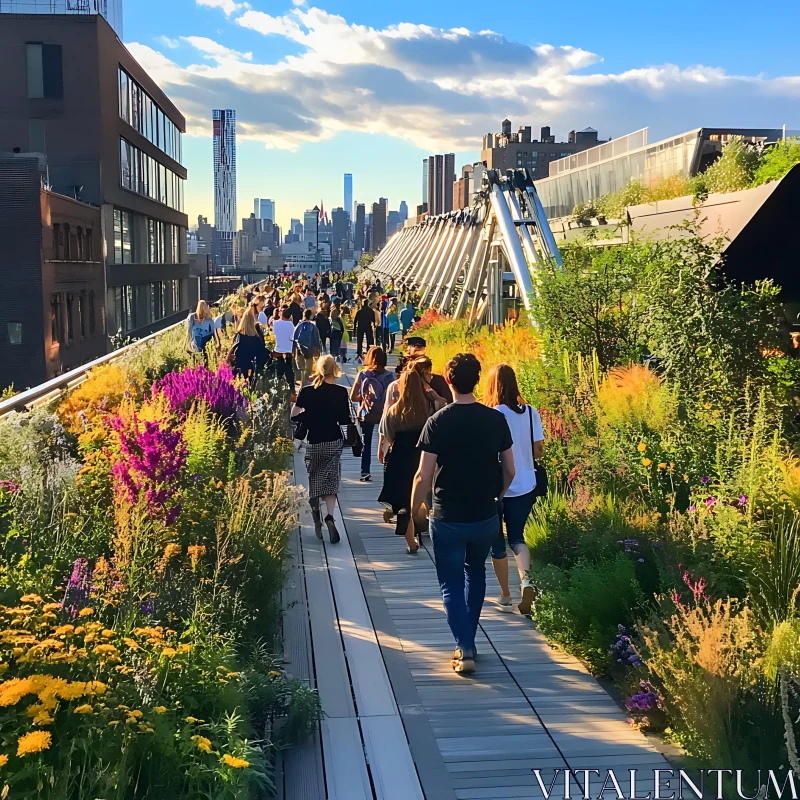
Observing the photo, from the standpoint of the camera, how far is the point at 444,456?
18.4ft

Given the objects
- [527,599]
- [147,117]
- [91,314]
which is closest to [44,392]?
[527,599]

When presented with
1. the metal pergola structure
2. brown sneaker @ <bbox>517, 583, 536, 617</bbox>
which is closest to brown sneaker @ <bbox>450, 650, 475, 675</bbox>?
brown sneaker @ <bbox>517, 583, 536, 617</bbox>

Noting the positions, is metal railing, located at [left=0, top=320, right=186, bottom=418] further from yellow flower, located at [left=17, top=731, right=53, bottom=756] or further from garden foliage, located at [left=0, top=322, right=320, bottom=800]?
yellow flower, located at [left=17, top=731, right=53, bottom=756]

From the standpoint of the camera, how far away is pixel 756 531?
5.62 meters

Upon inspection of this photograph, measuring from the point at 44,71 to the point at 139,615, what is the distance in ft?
140

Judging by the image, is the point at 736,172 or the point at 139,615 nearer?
the point at 139,615

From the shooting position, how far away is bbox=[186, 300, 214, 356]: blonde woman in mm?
15891

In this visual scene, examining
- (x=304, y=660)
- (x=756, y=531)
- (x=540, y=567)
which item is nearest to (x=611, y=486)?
(x=540, y=567)

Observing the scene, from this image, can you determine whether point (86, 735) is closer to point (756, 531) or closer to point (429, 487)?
point (429, 487)

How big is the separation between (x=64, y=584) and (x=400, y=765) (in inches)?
81.6

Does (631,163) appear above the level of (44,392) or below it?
above

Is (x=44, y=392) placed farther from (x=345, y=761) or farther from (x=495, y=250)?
(x=495, y=250)

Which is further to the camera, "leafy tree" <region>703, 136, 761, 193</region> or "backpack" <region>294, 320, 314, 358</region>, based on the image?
"backpack" <region>294, 320, 314, 358</region>

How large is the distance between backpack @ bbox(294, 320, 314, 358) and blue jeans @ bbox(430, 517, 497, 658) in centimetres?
1008
